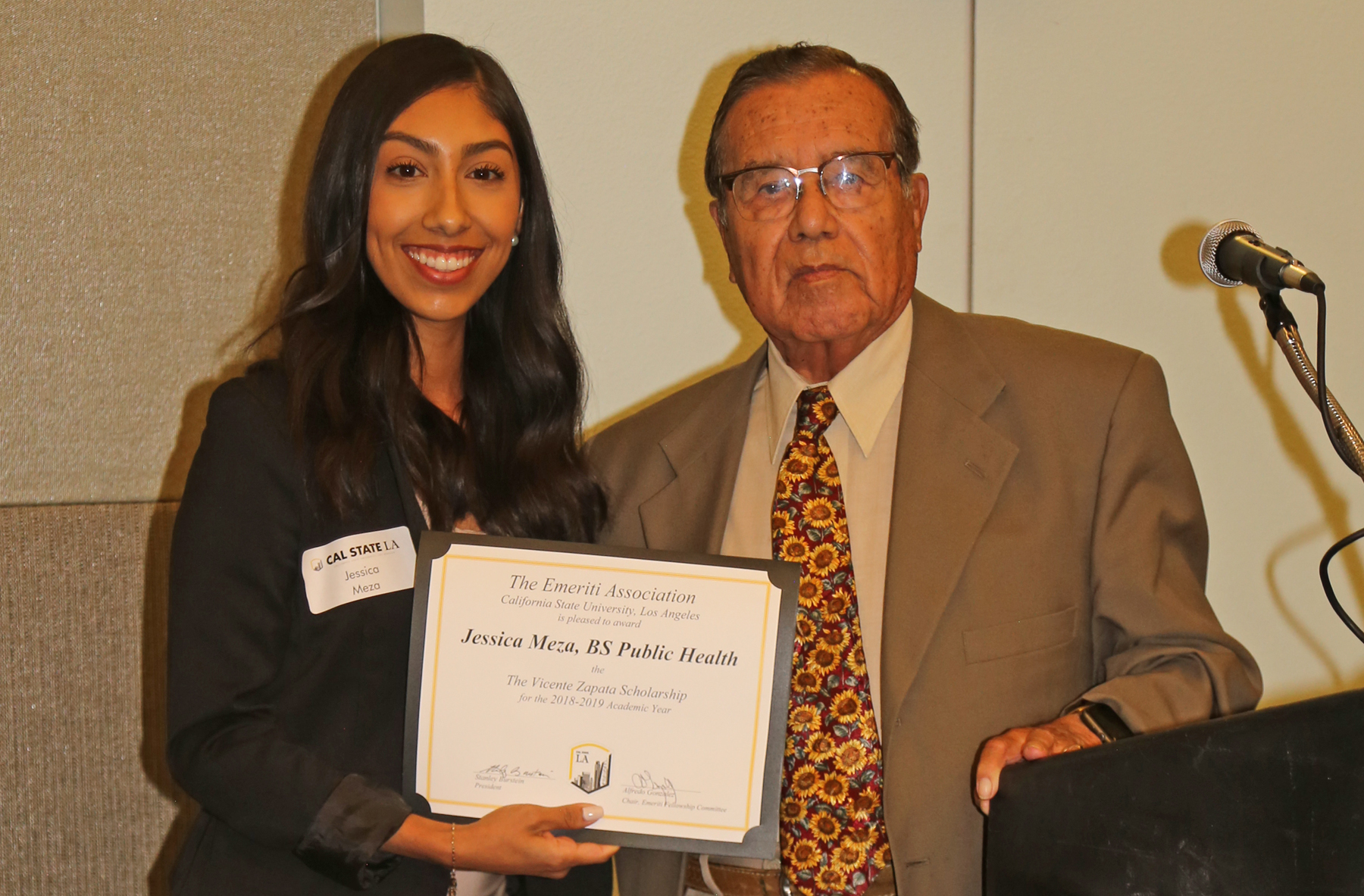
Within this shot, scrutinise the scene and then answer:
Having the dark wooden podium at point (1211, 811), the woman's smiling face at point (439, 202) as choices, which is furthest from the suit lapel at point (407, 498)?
the dark wooden podium at point (1211, 811)

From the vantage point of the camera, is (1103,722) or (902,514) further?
(902,514)

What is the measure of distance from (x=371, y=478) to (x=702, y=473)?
0.61 meters

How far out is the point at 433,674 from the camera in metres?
1.74

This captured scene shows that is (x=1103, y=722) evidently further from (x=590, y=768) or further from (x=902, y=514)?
(x=590, y=768)

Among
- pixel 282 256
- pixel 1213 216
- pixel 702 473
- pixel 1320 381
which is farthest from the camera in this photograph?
pixel 1213 216

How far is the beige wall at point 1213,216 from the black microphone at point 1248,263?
1792 millimetres

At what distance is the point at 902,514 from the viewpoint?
1858 mm

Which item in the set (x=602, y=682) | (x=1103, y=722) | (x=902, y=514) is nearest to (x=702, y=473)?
(x=902, y=514)

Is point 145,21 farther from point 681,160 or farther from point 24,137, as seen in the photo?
point 681,160

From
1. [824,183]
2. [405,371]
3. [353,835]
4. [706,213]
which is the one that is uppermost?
[706,213]

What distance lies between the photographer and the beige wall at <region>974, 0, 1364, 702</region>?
9.57ft
